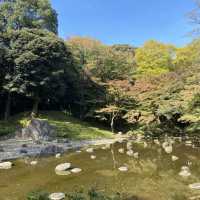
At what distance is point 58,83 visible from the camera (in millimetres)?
27328

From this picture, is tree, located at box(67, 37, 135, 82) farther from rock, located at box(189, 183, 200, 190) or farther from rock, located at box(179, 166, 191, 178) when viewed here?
rock, located at box(189, 183, 200, 190)

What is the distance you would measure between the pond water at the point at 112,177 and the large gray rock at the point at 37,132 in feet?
21.3

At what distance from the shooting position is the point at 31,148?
18.6m

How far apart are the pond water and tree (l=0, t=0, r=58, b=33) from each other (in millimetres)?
16725

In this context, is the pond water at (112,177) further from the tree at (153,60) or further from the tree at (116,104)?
the tree at (153,60)

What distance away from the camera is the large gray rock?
22.0 metres

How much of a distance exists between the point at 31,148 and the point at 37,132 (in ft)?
11.8

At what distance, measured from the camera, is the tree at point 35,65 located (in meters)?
25.7

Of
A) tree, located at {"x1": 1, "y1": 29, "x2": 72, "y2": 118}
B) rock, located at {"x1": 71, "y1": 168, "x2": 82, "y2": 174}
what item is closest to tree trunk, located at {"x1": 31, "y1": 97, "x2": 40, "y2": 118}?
tree, located at {"x1": 1, "y1": 29, "x2": 72, "y2": 118}

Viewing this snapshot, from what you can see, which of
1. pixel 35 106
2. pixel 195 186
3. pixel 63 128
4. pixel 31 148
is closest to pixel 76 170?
pixel 195 186

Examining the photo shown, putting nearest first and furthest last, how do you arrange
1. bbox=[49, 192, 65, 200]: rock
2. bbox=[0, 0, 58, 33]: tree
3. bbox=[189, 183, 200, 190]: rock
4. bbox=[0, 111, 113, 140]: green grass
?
bbox=[49, 192, 65, 200]: rock < bbox=[189, 183, 200, 190]: rock < bbox=[0, 111, 113, 140]: green grass < bbox=[0, 0, 58, 33]: tree

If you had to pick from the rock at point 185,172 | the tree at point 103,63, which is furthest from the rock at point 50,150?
the tree at point 103,63

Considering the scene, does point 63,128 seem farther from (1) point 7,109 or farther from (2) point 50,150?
(2) point 50,150

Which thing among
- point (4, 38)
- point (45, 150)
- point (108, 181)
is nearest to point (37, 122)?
point (45, 150)
